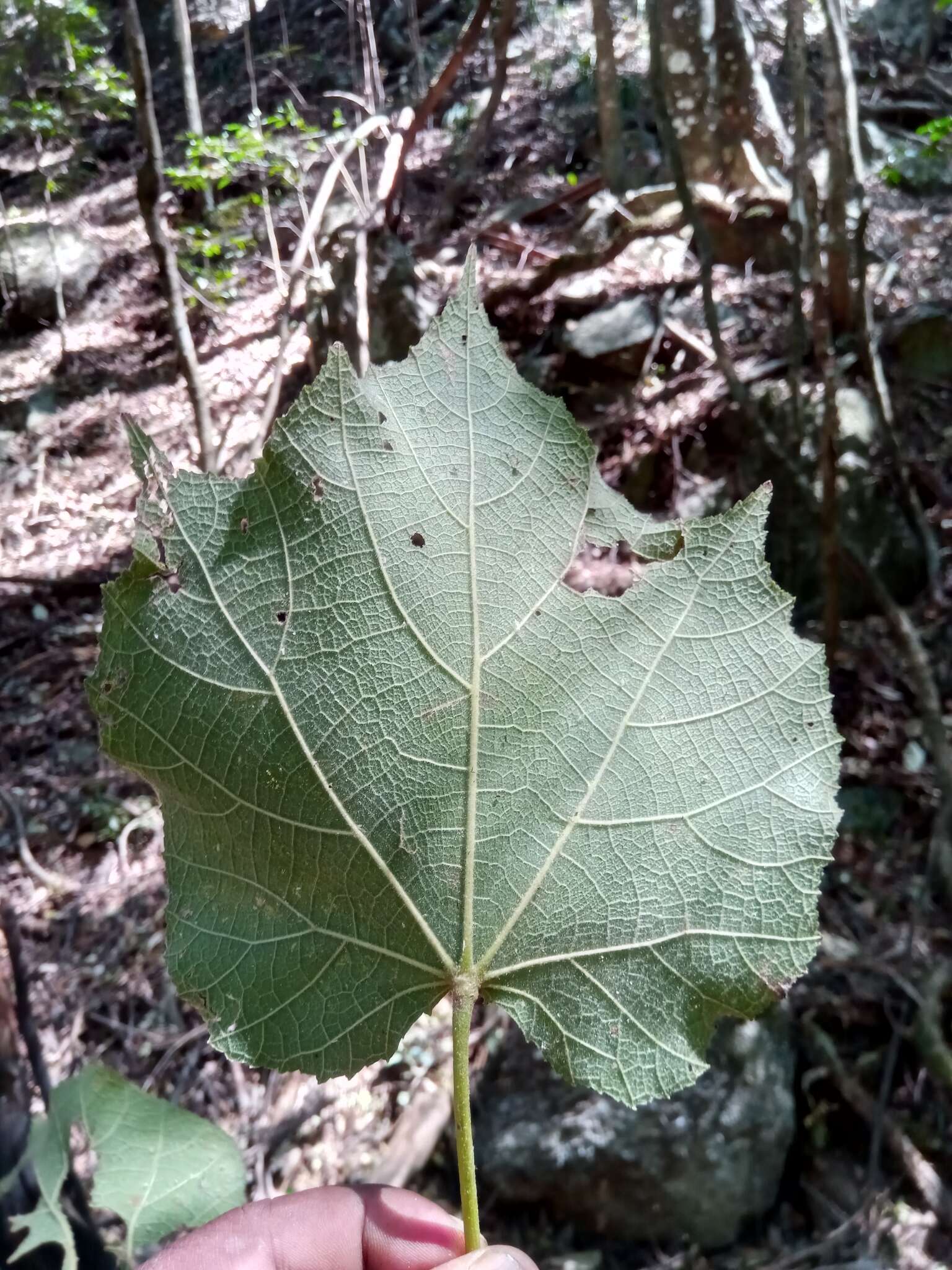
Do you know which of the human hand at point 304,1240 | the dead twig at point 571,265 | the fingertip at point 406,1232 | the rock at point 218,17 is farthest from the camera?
the rock at point 218,17

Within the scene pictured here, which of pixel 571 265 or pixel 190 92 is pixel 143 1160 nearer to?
pixel 571 265

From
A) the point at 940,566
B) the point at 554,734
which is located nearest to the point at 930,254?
the point at 940,566

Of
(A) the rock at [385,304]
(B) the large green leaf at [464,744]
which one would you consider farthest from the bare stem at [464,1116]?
(A) the rock at [385,304]

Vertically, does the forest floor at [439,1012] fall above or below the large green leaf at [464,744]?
below

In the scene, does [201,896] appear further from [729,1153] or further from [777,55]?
[777,55]

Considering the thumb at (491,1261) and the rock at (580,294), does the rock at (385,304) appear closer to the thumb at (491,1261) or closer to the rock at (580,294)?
the rock at (580,294)
